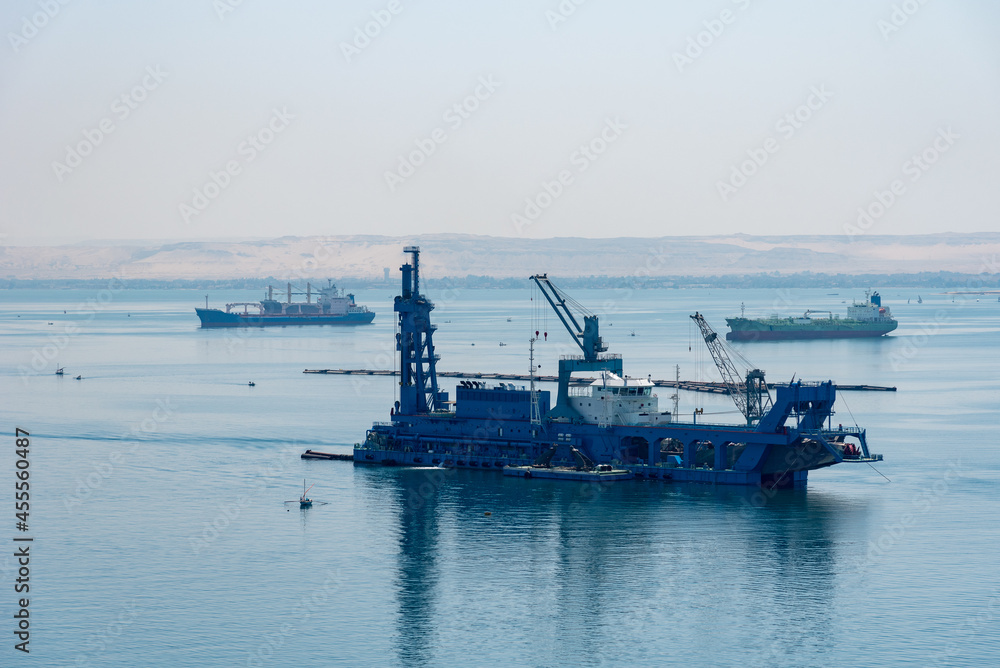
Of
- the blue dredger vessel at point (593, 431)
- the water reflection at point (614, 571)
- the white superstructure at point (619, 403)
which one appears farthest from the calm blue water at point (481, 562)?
the white superstructure at point (619, 403)

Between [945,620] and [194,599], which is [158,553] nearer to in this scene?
[194,599]

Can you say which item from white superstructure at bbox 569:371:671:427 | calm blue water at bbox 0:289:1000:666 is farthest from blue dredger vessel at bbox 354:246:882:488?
calm blue water at bbox 0:289:1000:666

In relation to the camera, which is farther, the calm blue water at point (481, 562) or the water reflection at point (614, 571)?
the water reflection at point (614, 571)

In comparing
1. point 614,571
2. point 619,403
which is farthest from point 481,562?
point 619,403

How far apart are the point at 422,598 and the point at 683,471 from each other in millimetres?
23783

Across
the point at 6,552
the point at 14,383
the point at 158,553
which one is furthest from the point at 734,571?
the point at 14,383

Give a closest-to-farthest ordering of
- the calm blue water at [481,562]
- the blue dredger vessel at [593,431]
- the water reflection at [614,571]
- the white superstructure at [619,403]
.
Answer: the calm blue water at [481,562]
the water reflection at [614,571]
the blue dredger vessel at [593,431]
the white superstructure at [619,403]

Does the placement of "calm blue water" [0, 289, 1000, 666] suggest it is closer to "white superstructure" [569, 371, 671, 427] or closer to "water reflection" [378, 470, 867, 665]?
"water reflection" [378, 470, 867, 665]

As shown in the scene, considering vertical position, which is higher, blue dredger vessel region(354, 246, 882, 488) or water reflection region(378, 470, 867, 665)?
blue dredger vessel region(354, 246, 882, 488)

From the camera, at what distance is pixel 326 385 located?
13350 cm

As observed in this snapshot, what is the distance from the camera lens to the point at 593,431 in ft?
239

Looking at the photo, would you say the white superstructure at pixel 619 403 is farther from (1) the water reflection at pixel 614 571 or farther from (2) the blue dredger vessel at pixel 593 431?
(1) the water reflection at pixel 614 571

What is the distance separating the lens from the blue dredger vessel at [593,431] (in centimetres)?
6819

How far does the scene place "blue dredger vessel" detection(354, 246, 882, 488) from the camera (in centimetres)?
6819
